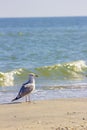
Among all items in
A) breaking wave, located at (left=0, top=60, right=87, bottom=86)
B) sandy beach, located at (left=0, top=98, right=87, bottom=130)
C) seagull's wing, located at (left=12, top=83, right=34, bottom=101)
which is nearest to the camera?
sandy beach, located at (left=0, top=98, right=87, bottom=130)

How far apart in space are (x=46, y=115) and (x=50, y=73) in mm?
9890

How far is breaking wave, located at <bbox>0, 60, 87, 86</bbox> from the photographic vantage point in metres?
18.3

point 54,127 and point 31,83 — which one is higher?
point 31,83

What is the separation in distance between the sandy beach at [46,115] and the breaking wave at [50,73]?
18.0ft

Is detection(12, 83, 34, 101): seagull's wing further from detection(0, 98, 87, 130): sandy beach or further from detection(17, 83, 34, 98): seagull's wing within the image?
detection(0, 98, 87, 130): sandy beach

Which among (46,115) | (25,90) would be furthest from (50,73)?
(46,115)

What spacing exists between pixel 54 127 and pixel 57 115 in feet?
3.99

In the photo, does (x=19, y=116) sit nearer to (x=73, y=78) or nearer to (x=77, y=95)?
(x=77, y=95)

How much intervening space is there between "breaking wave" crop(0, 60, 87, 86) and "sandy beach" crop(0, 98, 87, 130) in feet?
18.0

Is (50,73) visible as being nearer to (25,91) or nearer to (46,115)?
(25,91)

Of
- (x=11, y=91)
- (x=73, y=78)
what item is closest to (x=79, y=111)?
(x=11, y=91)

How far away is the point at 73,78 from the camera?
1892 centimetres

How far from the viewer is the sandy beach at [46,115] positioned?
29.8 ft

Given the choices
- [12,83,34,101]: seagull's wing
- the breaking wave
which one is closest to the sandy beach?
[12,83,34,101]: seagull's wing
